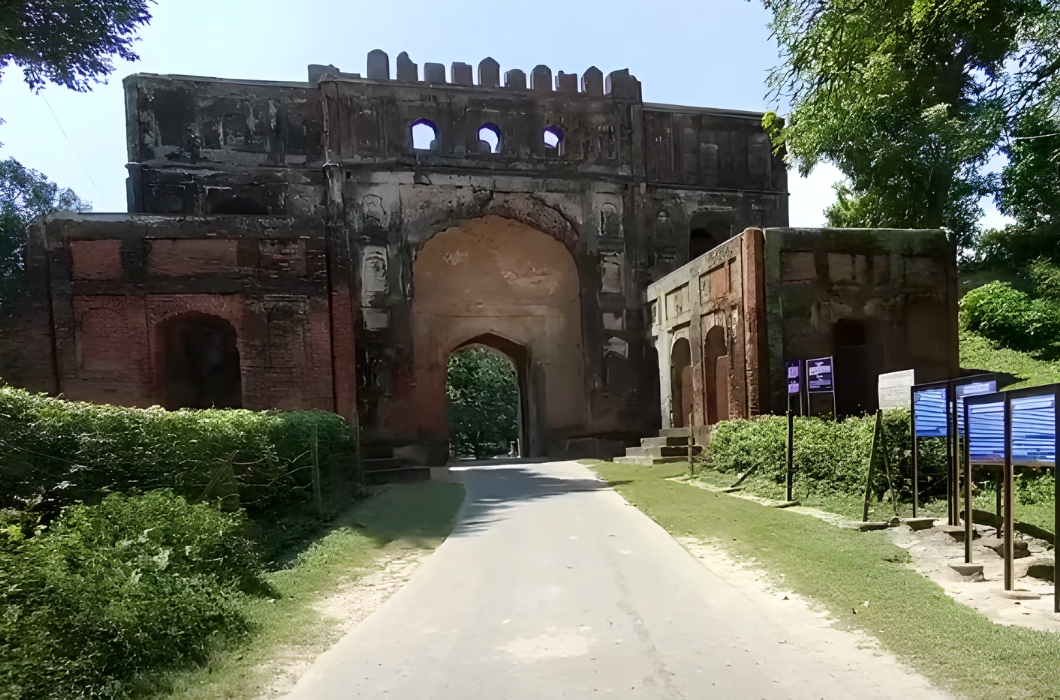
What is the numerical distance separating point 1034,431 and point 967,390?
1.94 meters

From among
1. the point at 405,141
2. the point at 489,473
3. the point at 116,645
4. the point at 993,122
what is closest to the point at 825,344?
the point at 489,473

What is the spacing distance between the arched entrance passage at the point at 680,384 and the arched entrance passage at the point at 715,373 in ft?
6.16

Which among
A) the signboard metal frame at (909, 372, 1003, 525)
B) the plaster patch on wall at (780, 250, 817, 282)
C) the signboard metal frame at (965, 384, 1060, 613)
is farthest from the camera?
the plaster patch on wall at (780, 250, 817, 282)

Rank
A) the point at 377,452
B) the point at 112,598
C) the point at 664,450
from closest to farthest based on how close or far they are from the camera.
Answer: the point at 112,598, the point at 664,450, the point at 377,452

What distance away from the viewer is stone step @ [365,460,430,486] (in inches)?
585

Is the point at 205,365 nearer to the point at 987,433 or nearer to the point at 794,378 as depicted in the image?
→ the point at 794,378

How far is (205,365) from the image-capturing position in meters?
19.5

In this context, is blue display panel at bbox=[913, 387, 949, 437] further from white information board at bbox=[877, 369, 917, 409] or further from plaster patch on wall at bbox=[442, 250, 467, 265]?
plaster patch on wall at bbox=[442, 250, 467, 265]

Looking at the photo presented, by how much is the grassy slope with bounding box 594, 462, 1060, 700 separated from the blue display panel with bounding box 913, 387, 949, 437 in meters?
1.17

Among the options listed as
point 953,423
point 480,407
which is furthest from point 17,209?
point 953,423

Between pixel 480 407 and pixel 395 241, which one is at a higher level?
pixel 395 241

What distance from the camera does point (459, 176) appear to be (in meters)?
20.5

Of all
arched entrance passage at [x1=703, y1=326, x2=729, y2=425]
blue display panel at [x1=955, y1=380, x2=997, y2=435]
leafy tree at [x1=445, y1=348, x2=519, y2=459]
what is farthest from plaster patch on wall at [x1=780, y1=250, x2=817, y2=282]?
leafy tree at [x1=445, y1=348, x2=519, y2=459]

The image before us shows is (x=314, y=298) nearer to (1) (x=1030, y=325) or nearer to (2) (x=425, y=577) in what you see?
(2) (x=425, y=577)
